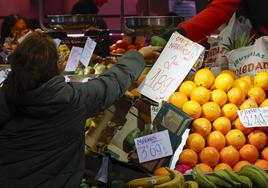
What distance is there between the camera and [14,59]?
2086mm

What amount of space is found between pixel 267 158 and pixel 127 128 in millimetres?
707

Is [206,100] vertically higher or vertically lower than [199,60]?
lower

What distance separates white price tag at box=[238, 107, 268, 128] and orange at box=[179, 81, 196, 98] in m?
0.29

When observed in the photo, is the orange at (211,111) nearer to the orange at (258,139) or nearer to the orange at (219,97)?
the orange at (219,97)

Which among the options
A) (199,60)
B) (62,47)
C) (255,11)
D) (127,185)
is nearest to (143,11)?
(62,47)

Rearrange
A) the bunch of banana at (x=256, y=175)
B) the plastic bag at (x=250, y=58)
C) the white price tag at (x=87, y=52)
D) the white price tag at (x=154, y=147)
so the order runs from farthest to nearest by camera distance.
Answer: the white price tag at (x=87, y=52)
the plastic bag at (x=250, y=58)
the white price tag at (x=154, y=147)
the bunch of banana at (x=256, y=175)

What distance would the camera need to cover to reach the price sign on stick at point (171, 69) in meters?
2.63

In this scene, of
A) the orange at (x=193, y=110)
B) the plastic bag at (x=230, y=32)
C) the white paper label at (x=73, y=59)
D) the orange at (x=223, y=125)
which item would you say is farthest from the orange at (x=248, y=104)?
the white paper label at (x=73, y=59)

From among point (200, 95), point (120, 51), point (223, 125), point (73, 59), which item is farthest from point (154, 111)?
point (120, 51)

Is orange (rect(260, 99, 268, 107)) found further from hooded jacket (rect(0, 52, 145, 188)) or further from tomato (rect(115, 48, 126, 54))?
tomato (rect(115, 48, 126, 54))

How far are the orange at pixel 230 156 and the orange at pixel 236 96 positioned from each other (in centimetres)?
26

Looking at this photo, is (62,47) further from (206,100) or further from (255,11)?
(206,100)

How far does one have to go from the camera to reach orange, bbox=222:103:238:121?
2559 millimetres

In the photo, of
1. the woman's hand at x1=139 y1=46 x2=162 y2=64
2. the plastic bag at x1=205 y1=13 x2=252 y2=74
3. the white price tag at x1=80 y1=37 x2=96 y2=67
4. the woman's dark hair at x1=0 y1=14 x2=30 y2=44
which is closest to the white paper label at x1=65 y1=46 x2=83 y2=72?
the white price tag at x1=80 y1=37 x2=96 y2=67
